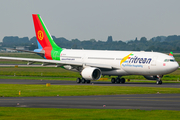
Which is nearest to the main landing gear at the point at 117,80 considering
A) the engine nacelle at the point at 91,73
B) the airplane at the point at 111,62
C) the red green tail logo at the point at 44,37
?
the airplane at the point at 111,62

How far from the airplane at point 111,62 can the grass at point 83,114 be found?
26363 millimetres

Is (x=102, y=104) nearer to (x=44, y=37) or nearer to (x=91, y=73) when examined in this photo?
(x=91, y=73)

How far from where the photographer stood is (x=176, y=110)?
25688mm

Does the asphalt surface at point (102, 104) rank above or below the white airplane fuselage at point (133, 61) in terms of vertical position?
below

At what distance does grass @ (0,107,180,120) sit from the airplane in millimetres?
26363

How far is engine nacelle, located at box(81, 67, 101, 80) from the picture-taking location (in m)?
53.8

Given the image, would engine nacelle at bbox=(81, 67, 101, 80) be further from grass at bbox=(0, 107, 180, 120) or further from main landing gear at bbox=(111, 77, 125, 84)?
grass at bbox=(0, 107, 180, 120)

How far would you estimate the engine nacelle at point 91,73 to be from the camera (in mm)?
53781

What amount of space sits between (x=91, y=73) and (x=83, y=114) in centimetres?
2969

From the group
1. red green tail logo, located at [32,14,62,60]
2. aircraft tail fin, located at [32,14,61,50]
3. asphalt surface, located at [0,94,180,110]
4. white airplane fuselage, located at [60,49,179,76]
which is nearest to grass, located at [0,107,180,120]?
asphalt surface, located at [0,94,180,110]

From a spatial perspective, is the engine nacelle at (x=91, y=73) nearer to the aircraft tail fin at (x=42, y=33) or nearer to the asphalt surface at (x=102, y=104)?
the aircraft tail fin at (x=42, y=33)

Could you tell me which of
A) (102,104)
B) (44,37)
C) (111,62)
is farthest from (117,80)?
(102,104)

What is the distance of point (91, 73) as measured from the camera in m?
53.7

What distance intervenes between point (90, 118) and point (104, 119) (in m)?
0.90
